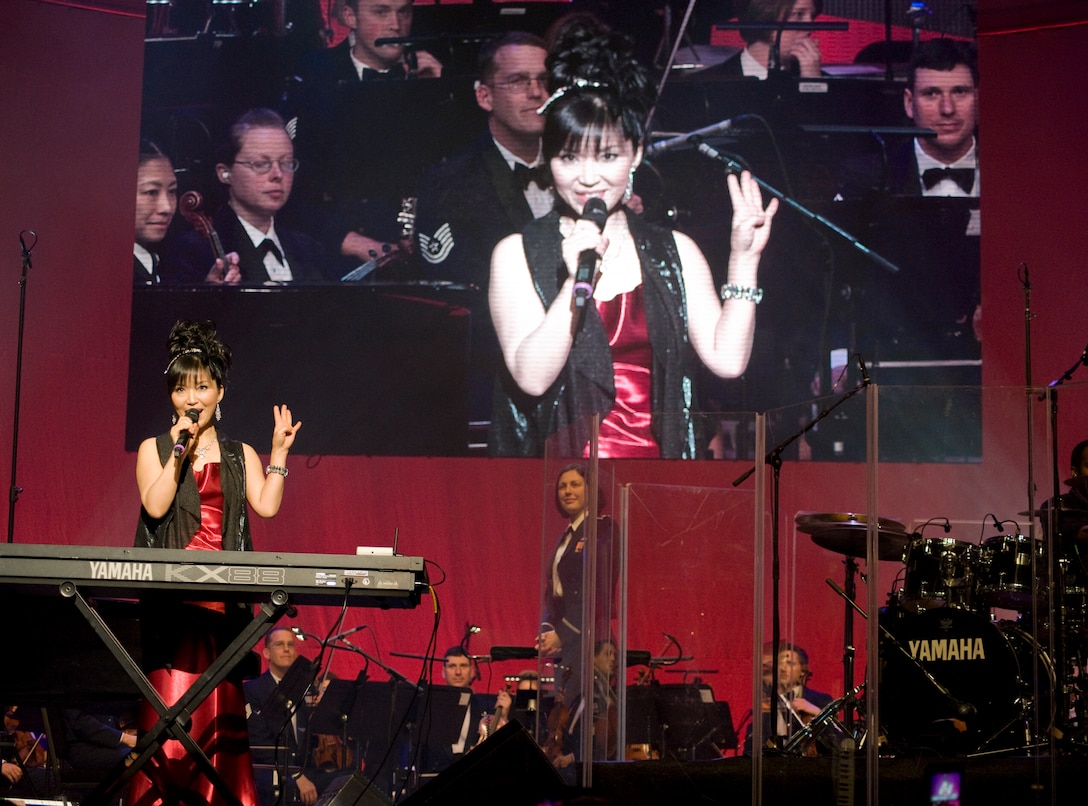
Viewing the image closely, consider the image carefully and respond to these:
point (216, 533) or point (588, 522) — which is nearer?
point (216, 533)

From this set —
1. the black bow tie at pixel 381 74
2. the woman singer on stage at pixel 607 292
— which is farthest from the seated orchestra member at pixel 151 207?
the woman singer on stage at pixel 607 292

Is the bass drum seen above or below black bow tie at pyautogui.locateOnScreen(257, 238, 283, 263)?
below

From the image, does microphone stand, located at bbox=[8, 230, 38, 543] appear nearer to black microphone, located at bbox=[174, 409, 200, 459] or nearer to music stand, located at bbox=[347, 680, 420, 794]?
music stand, located at bbox=[347, 680, 420, 794]

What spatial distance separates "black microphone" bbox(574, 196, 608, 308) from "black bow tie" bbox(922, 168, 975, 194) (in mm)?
1995

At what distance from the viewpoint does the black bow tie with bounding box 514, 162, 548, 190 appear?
7902mm

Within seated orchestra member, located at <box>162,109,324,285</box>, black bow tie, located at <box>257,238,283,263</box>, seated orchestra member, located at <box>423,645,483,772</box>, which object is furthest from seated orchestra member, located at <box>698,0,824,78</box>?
seated orchestra member, located at <box>423,645,483,772</box>

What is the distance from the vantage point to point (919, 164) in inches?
302

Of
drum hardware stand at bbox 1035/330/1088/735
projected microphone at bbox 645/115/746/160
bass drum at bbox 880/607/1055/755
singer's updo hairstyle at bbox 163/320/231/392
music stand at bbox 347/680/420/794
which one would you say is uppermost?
projected microphone at bbox 645/115/746/160

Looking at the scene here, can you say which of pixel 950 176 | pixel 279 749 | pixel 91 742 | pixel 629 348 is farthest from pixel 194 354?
pixel 950 176

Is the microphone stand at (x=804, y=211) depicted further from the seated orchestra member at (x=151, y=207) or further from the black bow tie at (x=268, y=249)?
the seated orchestra member at (x=151, y=207)

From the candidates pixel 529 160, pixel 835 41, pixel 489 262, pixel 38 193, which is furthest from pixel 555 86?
pixel 38 193

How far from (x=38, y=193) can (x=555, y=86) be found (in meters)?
3.43

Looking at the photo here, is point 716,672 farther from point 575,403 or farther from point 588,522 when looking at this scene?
point 575,403

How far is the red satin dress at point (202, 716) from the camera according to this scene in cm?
304
